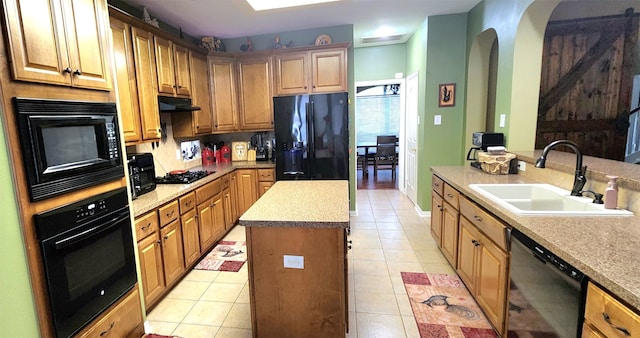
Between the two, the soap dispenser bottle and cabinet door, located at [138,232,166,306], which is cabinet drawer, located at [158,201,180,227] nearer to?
cabinet door, located at [138,232,166,306]

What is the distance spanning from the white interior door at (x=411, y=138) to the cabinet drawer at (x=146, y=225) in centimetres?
353

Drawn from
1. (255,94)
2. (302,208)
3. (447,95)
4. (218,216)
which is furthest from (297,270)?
(447,95)

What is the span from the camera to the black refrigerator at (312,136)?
11.7ft

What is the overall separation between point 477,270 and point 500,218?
1.80 feet

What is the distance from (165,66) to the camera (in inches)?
116

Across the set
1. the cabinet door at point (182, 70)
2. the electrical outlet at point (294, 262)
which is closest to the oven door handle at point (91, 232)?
the electrical outlet at point (294, 262)

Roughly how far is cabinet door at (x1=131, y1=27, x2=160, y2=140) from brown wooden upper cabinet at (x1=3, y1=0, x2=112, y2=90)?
2.95ft

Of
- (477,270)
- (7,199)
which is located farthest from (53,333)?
(477,270)

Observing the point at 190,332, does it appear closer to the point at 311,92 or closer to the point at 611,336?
the point at 611,336

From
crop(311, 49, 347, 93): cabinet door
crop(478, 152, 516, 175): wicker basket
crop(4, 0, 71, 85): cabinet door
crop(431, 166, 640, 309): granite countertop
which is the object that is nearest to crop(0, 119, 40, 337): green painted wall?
crop(4, 0, 71, 85): cabinet door

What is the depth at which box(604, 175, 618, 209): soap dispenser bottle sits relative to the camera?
157 cm

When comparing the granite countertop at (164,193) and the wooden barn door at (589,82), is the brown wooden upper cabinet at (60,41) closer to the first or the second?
the granite countertop at (164,193)

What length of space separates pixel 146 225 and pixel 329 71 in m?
2.70

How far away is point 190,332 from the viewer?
2020 millimetres
